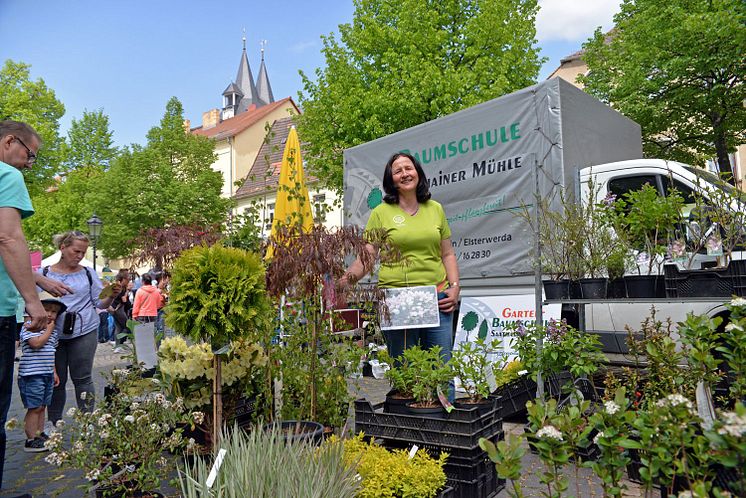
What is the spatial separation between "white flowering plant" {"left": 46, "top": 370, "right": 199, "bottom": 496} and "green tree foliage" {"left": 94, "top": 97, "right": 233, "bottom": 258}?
85.2ft

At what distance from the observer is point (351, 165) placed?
9.34 m

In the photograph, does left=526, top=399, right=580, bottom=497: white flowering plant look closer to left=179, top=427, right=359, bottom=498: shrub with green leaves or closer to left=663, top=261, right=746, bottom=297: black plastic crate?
left=179, top=427, right=359, bottom=498: shrub with green leaves

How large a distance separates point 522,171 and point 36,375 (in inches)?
205

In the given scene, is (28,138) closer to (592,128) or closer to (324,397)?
(324,397)

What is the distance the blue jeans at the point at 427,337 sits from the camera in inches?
140

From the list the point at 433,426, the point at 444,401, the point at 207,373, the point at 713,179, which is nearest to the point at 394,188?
the point at 444,401

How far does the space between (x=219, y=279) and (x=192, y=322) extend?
0.27m

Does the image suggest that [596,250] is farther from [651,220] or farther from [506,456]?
[506,456]

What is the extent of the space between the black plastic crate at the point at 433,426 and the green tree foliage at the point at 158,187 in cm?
2593

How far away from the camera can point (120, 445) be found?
263cm

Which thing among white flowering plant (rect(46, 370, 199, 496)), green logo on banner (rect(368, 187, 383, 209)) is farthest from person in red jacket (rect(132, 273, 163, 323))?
white flowering plant (rect(46, 370, 199, 496))

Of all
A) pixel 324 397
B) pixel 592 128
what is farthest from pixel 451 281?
pixel 592 128

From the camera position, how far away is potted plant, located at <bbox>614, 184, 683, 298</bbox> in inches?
160

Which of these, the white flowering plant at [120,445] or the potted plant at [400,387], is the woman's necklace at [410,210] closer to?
the potted plant at [400,387]
